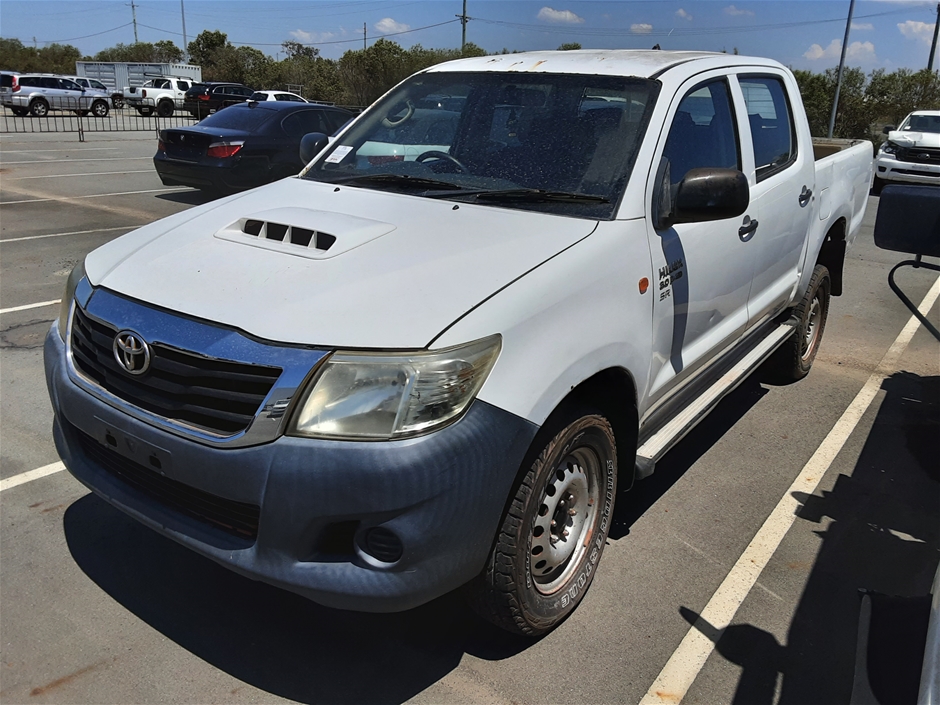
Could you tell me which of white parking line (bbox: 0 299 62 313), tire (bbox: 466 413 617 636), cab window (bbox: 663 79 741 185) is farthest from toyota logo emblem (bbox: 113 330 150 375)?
white parking line (bbox: 0 299 62 313)

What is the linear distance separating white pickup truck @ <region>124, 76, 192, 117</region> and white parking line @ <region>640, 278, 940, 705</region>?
36.6m

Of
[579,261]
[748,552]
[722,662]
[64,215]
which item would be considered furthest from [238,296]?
[64,215]

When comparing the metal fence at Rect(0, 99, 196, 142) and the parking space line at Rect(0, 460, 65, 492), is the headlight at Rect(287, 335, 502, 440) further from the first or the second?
the metal fence at Rect(0, 99, 196, 142)

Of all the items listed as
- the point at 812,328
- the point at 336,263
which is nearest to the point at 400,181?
the point at 336,263

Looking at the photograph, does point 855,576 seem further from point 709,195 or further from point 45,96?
point 45,96

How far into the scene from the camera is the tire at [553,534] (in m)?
2.51

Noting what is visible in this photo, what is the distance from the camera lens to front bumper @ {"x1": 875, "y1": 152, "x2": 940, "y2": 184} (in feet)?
52.4

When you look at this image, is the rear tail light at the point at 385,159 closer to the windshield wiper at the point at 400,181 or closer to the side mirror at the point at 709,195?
the windshield wiper at the point at 400,181

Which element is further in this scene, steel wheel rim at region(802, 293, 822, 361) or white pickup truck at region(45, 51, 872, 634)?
steel wheel rim at region(802, 293, 822, 361)

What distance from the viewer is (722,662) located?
2.85 m

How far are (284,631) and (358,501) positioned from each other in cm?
102

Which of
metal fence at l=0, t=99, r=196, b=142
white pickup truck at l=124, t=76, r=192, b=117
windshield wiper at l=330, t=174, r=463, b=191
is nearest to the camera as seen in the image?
windshield wiper at l=330, t=174, r=463, b=191

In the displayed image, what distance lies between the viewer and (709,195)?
302 cm

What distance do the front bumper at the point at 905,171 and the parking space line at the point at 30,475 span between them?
1660 centimetres
